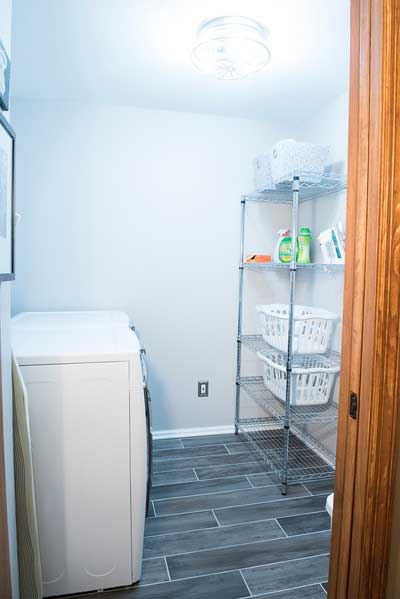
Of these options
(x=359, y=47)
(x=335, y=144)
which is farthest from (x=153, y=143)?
(x=359, y=47)

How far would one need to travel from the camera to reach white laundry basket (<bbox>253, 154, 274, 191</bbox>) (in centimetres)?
245

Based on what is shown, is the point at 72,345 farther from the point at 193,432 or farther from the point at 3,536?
the point at 193,432

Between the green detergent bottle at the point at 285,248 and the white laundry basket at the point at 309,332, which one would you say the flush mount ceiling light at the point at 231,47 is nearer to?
the green detergent bottle at the point at 285,248

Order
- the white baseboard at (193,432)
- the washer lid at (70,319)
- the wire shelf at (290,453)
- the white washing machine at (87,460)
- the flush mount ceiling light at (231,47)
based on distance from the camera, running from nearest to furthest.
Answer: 1. the white washing machine at (87,460)
2. the flush mount ceiling light at (231,47)
3. the washer lid at (70,319)
4. the wire shelf at (290,453)
5. the white baseboard at (193,432)

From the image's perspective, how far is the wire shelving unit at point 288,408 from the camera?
86.4 inches

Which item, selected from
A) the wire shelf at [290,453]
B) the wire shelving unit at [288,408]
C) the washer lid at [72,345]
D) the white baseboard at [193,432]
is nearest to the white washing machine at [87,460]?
the washer lid at [72,345]

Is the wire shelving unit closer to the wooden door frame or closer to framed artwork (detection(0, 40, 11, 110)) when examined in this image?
the wooden door frame

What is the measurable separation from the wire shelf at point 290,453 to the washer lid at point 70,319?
126 centimetres

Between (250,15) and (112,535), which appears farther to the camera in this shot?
(250,15)

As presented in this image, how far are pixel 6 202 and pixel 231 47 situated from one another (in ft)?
4.19

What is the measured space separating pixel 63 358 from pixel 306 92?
2.04 meters

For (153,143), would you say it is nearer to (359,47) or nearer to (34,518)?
(359,47)

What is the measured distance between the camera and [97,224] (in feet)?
8.42

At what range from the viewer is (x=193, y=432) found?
2.83 metres
